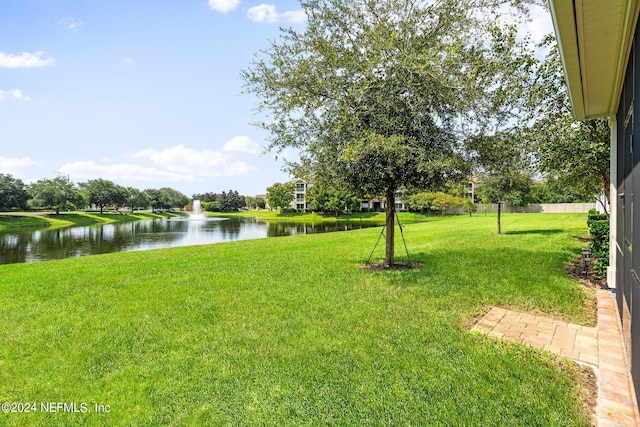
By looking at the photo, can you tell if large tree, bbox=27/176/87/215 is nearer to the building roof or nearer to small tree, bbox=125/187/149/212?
small tree, bbox=125/187/149/212

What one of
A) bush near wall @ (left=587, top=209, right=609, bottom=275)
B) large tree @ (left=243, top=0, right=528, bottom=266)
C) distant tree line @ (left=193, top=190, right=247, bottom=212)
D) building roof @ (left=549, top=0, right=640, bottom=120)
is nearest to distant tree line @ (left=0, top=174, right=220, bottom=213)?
distant tree line @ (left=193, top=190, right=247, bottom=212)

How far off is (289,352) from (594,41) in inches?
171

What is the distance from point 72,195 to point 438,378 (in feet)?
218

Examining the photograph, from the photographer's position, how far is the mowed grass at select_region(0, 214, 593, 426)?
2.66 meters

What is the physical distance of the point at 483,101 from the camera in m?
7.14

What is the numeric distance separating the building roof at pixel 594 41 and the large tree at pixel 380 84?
2.58 metres

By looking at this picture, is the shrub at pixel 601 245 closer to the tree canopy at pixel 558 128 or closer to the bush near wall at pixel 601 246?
the bush near wall at pixel 601 246

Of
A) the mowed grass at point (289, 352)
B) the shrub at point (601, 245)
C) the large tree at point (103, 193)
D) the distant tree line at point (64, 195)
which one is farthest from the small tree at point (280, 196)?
the shrub at point (601, 245)

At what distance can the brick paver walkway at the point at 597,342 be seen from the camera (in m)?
2.52

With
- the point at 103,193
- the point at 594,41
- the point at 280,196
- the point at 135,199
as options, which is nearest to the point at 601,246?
the point at 594,41

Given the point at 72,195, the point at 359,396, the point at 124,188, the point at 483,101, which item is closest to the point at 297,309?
the point at 359,396

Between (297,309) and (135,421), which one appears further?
(297,309)

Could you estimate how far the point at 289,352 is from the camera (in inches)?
145

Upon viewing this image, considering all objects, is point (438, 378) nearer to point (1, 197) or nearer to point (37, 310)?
point (37, 310)
